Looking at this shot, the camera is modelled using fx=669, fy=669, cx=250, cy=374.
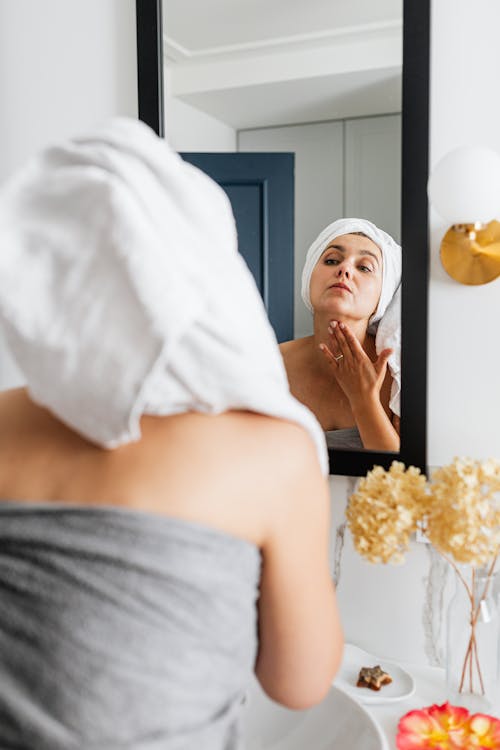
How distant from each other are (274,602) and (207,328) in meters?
0.32

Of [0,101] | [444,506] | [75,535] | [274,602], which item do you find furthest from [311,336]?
[0,101]

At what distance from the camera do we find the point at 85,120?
1411 mm

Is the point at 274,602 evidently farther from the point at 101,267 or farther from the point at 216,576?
the point at 101,267

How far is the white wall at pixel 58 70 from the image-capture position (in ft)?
4.45

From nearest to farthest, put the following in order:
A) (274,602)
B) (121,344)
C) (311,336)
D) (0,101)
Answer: (121,344)
(274,602)
(311,336)
(0,101)

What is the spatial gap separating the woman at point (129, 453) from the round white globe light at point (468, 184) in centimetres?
45

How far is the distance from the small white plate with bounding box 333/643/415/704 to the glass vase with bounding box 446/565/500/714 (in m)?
0.08

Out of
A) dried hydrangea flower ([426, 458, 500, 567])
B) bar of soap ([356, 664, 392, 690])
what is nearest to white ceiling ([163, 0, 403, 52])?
dried hydrangea flower ([426, 458, 500, 567])

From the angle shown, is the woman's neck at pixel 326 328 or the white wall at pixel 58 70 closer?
the woman's neck at pixel 326 328

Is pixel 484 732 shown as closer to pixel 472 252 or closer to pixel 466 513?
pixel 466 513

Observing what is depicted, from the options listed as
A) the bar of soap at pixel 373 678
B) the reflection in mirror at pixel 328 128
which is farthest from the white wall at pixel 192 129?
the bar of soap at pixel 373 678

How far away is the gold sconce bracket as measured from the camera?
1055mm

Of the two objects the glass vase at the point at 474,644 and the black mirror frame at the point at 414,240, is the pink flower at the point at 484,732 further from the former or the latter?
the black mirror frame at the point at 414,240

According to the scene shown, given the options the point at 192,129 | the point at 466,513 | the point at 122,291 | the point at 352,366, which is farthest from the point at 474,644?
the point at 192,129
